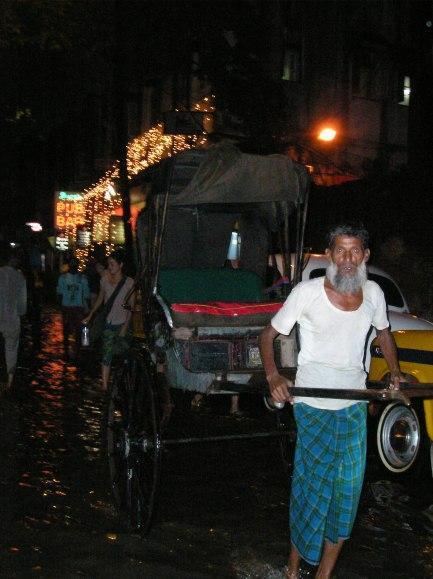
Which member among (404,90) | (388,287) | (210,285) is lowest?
(388,287)

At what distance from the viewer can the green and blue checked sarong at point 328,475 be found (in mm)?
5023

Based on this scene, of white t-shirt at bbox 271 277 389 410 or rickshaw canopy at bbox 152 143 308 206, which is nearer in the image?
white t-shirt at bbox 271 277 389 410

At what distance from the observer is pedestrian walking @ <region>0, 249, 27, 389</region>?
12070 mm

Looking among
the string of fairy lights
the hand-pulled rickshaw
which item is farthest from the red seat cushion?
the string of fairy lights

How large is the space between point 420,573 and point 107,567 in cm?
191

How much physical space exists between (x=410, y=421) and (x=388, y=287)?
3525 millimetres

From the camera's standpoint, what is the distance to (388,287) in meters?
11.6

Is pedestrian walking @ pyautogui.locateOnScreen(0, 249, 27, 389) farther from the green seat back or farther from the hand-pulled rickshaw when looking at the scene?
the green seat back

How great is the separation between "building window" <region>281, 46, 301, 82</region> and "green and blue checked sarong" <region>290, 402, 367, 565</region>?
73.2ft

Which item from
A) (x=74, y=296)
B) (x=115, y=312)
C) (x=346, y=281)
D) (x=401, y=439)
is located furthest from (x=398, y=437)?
(x=74, y=296)

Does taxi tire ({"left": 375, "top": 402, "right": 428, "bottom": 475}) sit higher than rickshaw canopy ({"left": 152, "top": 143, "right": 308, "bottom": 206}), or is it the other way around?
rickshaw canopy ({"left": 152, "top": 143, "right": 308, "bottom": 206})

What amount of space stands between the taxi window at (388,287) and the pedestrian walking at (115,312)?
234cm

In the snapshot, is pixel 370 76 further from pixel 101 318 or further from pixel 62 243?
pixel 101 318

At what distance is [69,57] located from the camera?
20.4 meters
